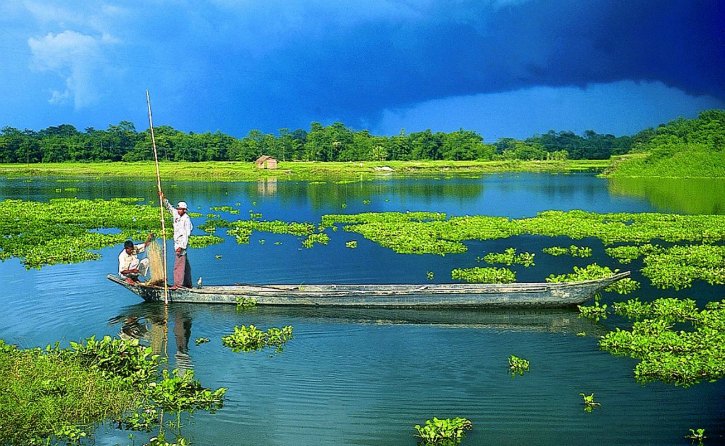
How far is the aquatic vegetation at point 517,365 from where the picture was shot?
12711 mm

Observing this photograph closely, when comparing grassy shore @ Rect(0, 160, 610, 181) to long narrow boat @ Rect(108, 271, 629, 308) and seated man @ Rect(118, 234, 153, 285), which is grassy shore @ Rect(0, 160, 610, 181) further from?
long narrow boat @ Rect(108, 271, 629, 308)

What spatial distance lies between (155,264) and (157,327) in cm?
204

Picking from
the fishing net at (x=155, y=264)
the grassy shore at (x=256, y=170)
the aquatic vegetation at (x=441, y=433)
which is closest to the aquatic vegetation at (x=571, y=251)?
the fishing net at (x=155, y=264)

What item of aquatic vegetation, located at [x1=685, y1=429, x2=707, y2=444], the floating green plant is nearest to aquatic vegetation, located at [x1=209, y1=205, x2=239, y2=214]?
the floating green plant

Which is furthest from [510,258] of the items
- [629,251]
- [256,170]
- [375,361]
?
[256,170]

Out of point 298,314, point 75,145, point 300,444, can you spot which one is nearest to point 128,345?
point 300,444

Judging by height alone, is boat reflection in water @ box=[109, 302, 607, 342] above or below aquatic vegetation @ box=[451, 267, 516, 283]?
below

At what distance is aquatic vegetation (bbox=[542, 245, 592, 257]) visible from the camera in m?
24.6

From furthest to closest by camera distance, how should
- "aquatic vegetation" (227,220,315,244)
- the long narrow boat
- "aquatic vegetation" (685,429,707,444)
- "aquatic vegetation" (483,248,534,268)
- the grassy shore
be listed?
the grassy shore → "aquatic vegetation" (227,220,315,244) → "aquatic vegetation" (483,248,534,268) → the long narrow boat → "aquatic vegetation" (685,429,707,444)

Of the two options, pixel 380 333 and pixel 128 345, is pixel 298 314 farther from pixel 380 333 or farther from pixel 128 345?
pixel 128 345

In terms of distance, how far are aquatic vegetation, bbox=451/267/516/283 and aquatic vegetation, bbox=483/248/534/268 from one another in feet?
6.16

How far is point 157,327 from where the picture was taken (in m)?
15.8

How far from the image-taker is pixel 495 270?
20922 millimetres

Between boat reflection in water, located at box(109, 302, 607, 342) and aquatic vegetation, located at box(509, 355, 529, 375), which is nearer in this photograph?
aquatic vegetation, located at box(509, 355, 529, 375)
